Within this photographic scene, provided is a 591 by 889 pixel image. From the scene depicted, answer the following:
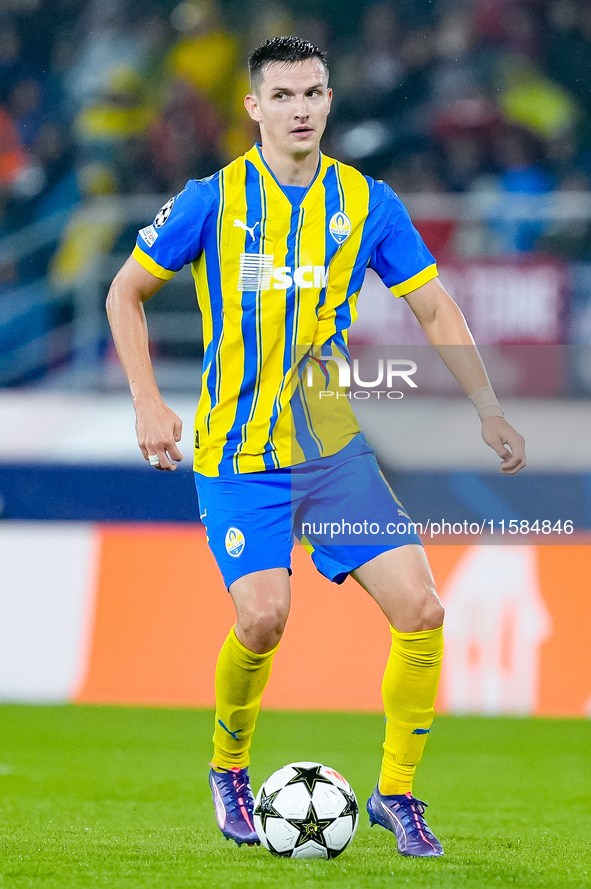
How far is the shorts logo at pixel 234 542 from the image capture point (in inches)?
128

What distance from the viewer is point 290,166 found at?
11.1ft

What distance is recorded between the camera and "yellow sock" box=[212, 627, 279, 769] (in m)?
3.32

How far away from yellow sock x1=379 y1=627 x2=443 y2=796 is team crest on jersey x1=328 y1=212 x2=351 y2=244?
1.08 metres

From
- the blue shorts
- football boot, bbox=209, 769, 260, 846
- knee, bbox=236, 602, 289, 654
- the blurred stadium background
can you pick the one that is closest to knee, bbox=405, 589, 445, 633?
the blue shorts

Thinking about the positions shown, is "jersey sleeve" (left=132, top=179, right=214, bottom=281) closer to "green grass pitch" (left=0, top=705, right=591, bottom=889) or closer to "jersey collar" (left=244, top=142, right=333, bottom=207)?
"jersey collar" (left=244, top=142, right=333, bottom=207)

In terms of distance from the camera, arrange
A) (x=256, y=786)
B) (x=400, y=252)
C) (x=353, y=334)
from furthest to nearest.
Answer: (x=353, y=334), (x=256, y=786), (x=400, y=252)

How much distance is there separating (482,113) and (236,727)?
6.43 meters

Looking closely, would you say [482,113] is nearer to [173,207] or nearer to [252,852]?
[173,207]

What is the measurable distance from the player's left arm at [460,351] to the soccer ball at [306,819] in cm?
100

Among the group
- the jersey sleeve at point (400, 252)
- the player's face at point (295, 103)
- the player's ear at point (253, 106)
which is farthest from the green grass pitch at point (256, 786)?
the player's ear at point (253, 106)

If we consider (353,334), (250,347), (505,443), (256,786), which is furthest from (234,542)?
(353,334)

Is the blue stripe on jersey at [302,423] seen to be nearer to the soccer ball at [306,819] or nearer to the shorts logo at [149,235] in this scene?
the shorts logo at [149,235]

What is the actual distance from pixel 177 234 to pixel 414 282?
0.68 metres

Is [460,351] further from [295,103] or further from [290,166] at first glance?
[295,103]
